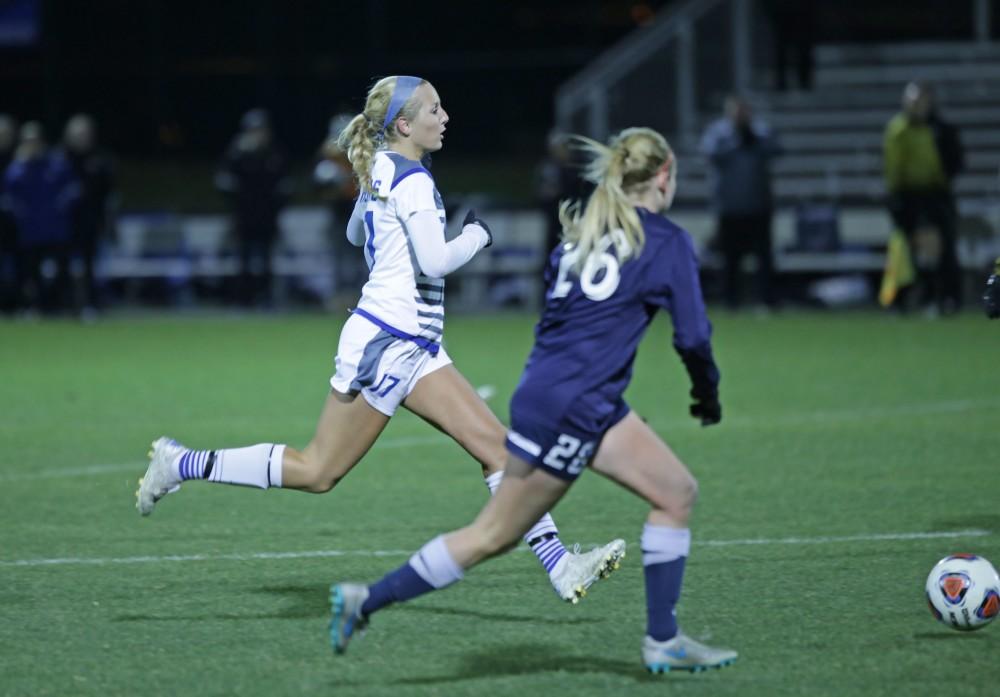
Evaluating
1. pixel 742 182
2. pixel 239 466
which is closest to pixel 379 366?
pixel 239 466

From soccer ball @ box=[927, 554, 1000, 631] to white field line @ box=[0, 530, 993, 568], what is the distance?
1782 millimetres

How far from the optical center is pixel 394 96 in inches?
271

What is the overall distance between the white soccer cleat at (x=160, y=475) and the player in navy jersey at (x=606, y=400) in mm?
1666

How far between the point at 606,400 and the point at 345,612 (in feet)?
3.35

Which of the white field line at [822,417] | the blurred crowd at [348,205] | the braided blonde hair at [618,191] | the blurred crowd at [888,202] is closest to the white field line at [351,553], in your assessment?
the braided blonde hair at [618,191]

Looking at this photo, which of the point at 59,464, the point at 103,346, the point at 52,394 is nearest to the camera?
the point at 59,464

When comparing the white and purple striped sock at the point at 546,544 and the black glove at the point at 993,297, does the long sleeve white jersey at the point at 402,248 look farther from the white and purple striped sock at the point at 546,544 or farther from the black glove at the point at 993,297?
the black glove at the point at 993,297

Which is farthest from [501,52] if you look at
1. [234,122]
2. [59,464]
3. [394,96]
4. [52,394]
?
[394,96]

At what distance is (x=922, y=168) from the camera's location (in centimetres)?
1983

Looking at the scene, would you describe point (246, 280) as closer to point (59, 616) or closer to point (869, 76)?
point (869, 76)

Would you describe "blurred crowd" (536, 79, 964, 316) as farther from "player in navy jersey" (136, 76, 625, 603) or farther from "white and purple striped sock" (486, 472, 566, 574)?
"white and purple striped sock" (486, 472, 566, 574)

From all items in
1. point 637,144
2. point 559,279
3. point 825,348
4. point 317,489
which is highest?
point 637,144

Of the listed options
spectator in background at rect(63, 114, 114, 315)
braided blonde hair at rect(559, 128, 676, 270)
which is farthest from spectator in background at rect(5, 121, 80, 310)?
braided blonde hair at rect(559, 128, 676, 270)

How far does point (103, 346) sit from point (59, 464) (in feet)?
28.3
